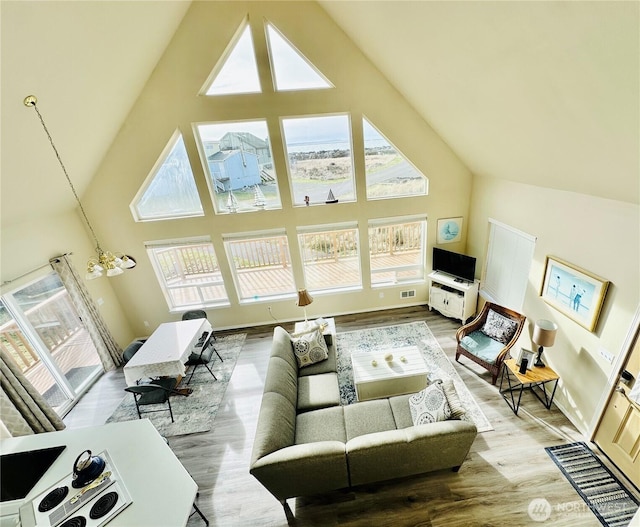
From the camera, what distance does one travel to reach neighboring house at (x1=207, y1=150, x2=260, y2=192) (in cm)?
461

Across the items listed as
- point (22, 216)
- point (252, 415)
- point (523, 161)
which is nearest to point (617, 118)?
point (523, 161)

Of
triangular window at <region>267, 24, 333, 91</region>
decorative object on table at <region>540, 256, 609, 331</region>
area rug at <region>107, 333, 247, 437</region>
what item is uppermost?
triangular window at <region>267, 24, 333, 91</region>

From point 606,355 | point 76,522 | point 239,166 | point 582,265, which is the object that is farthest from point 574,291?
point 239,166

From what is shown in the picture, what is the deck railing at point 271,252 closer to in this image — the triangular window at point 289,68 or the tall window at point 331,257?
the tall window at point 331,257

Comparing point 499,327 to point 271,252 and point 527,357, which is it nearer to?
point 527,357

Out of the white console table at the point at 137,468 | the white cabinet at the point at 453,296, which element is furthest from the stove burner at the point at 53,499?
the white cabinet at the point at 453,296

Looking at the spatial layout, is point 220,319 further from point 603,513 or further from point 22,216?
point 603,513

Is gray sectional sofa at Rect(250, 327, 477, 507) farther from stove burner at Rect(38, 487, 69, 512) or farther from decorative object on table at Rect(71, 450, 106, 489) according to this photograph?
stove burner at Rect(38, 487, 69, 512)

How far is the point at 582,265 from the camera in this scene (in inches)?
117

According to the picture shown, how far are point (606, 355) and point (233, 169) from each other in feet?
18.3

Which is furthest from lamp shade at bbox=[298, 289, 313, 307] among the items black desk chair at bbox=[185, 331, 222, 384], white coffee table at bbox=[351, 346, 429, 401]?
black desk chair at bbox=[185, 331, 222, 384]

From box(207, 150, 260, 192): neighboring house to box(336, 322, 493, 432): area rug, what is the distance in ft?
11.1

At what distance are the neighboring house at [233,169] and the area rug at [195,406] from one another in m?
3.14

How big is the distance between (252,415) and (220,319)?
2.41 m
